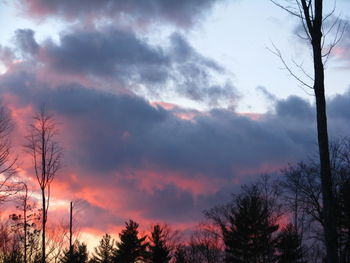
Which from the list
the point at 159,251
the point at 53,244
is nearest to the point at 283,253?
the point at 159,251

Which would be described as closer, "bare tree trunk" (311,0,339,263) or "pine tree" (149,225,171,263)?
"bare tree trunk" (311,0,339,263)

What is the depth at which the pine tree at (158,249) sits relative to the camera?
5850 centimetres

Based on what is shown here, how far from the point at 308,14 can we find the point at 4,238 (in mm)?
Result: 26724

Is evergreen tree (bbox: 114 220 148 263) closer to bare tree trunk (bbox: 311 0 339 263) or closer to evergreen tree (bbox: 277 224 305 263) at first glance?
evergreen tree (bbox: 277 224 305 263)

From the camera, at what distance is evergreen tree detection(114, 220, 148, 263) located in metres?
64.2

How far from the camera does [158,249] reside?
2325 inches

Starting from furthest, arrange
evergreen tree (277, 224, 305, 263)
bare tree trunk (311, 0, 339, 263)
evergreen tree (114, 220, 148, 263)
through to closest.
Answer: evergreen tree (114, 220, 148, 263) → evergreen tree (277, 224, 305, 263) → bare tree trunk (311, 0, 339, 263)

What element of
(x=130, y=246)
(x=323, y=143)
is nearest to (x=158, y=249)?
(x=130, y=246)

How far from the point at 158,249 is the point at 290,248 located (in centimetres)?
1867

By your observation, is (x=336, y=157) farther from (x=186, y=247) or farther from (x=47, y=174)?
(x=186, y=247)

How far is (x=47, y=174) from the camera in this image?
23.7 m

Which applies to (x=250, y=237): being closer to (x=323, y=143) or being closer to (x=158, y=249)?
(x=158, y=249)

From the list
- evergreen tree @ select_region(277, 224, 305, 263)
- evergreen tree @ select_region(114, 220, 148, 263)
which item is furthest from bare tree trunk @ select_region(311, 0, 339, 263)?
evergreen tree @ select_region(114, 220, 148, 263)

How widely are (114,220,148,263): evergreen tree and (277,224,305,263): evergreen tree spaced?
2228cm
